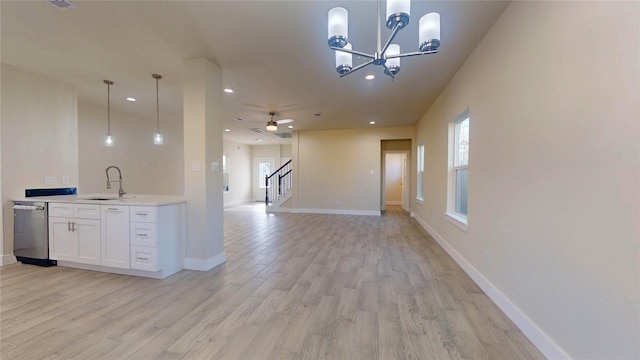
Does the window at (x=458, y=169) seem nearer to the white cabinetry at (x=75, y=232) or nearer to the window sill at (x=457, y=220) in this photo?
the window sill at (x=457, y=220)

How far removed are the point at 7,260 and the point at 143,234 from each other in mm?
2301

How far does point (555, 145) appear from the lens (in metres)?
1.69

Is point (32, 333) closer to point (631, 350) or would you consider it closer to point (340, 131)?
point (631, 350)

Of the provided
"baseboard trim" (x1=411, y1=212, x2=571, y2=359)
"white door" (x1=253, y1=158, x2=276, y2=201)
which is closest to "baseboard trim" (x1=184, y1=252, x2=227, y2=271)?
"baseboard trim" (x1=411, y1=212, x2=571, y2=359)

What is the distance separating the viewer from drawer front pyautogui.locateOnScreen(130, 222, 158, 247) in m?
3.00

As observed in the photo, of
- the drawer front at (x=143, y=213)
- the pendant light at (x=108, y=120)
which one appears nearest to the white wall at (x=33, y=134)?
the pendant light at (x=108, y=120)

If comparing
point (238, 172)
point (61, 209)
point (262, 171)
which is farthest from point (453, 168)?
point (262, 171)

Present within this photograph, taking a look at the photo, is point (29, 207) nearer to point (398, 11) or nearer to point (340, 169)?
point (398, 11)

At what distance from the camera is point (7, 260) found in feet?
11.6

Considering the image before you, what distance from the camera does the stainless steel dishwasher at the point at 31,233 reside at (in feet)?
11.2

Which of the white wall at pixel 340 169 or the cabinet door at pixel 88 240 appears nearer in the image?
the cabinet door at pixel 88 240

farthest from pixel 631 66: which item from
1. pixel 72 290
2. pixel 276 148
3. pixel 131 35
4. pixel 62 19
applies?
pixel 276 148

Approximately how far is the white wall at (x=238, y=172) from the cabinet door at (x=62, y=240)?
7.02m

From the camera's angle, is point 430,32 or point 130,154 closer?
point 430,32
